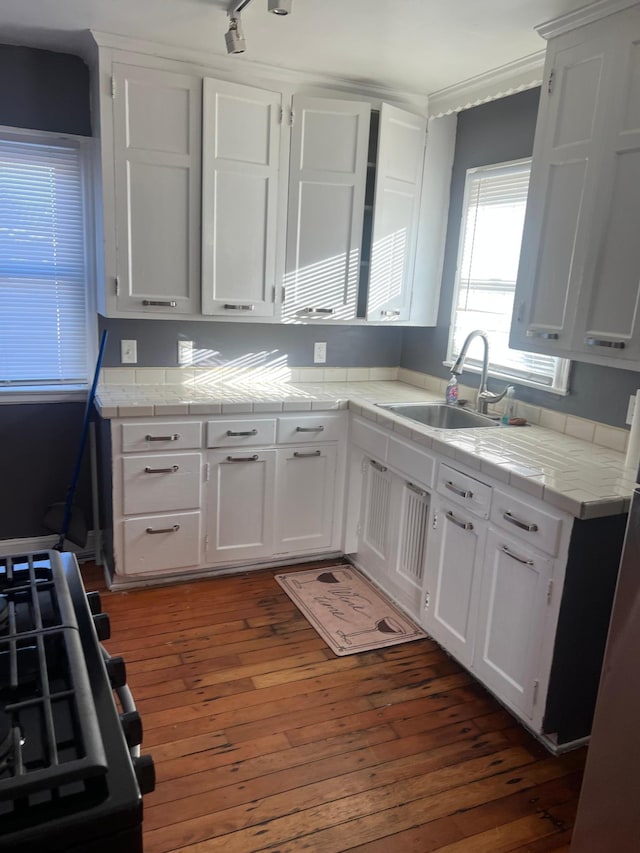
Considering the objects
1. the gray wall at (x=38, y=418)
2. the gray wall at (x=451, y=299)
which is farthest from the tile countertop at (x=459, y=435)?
the gray wall at (x=38, y=418)

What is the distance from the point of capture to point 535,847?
1.83 meters

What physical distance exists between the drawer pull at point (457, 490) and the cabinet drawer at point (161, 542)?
1293 millimetres

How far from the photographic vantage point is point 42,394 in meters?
3.23

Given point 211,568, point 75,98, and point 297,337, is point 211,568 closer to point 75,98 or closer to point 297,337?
point 297,337

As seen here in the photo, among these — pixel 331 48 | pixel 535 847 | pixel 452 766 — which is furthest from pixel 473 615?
pixel 331 48

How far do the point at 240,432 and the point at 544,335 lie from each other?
4.87 feet

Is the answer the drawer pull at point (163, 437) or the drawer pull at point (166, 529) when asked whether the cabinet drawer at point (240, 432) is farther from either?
the drawer pull at point (166, 529)

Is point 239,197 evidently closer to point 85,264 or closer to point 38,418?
point 85,264

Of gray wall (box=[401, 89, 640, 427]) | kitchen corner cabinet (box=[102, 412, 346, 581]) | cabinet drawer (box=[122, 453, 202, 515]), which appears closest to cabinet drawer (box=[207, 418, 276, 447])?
kitchen corner cabinet (box=[102, 412, 346, 581])

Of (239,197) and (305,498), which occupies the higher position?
(239,197)

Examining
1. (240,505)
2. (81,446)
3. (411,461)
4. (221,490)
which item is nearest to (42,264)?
(81,446)

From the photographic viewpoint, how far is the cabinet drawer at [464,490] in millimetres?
2367

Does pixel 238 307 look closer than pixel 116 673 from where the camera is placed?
No

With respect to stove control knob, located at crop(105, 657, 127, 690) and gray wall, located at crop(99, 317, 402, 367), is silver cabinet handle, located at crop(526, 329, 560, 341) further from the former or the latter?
stove control knob, located at crop(105, 657, 127, 690)
